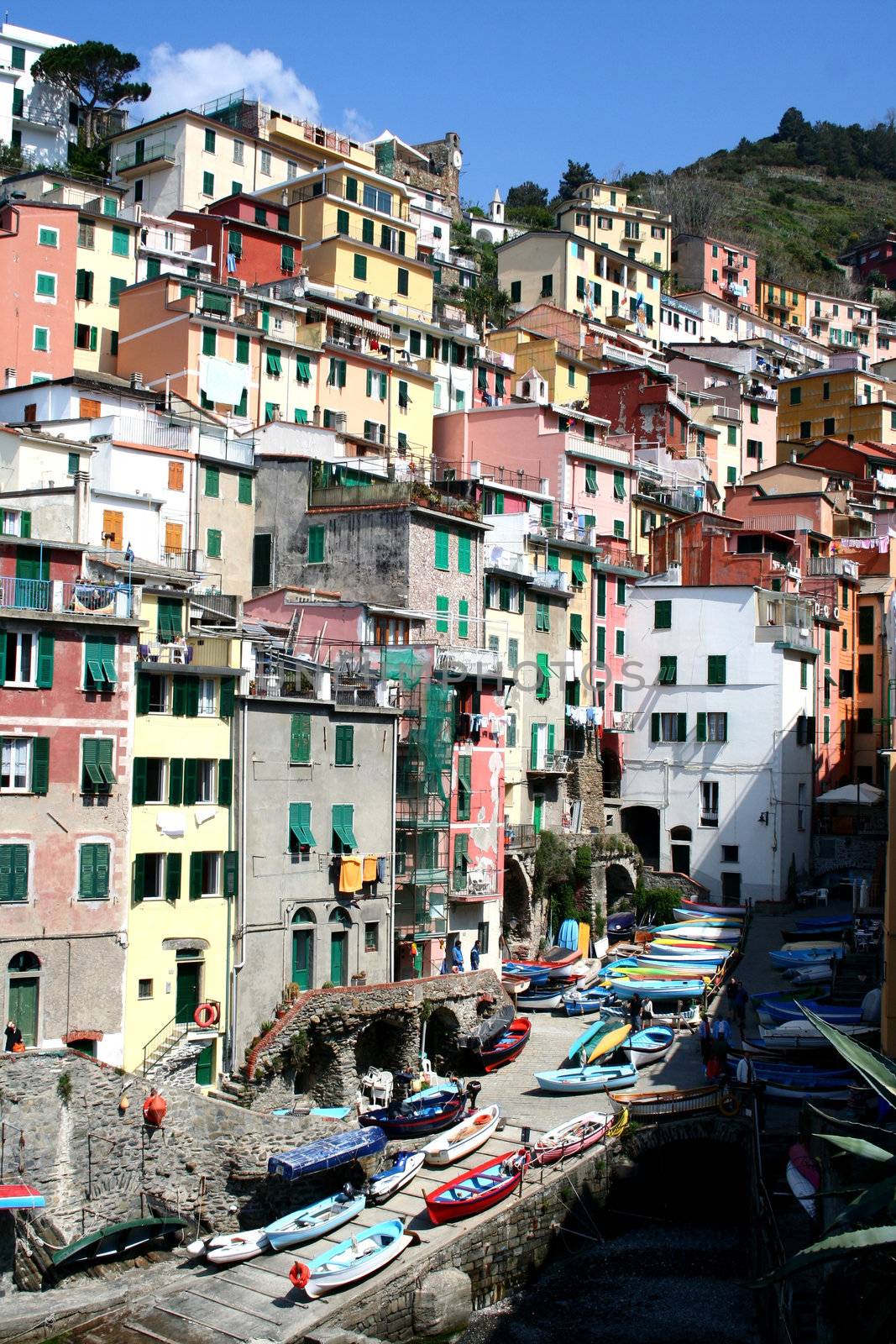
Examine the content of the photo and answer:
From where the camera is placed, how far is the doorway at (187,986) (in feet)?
129

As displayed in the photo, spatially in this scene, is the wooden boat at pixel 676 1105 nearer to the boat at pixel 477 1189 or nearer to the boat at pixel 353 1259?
the boat at pixel 477 1189

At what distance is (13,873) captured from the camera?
1433 inches

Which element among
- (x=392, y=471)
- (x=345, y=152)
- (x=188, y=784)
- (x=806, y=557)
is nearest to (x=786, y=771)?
(x=806, y=557)

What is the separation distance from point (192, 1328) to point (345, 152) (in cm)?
7880

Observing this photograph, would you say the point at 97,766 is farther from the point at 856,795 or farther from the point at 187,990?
the point at 856,795

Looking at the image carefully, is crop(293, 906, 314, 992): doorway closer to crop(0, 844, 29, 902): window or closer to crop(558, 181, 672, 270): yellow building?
crop(0, 844, 29, 902): window

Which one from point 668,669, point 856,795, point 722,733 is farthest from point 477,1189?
point 856,795

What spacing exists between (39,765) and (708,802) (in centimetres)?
3455

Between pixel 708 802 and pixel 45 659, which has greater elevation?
pixel 45 659

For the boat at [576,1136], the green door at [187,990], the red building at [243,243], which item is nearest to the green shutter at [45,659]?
the green door at [187,990]

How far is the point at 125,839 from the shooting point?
38.5 metres

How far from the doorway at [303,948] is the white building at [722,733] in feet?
83.3

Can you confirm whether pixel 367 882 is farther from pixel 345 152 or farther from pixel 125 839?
pixel 345 152

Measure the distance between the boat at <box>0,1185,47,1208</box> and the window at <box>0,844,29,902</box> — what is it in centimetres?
630
